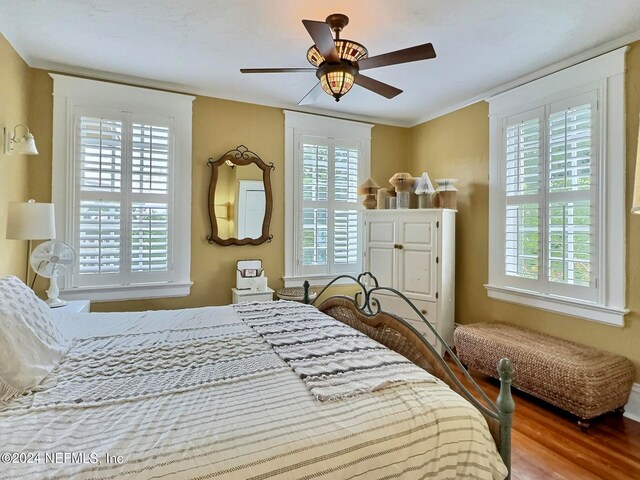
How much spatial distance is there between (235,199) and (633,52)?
3533mm

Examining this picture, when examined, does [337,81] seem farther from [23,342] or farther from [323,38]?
[23,342]

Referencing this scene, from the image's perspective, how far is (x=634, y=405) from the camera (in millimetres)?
2465

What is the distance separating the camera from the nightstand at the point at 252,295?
11.4 feet

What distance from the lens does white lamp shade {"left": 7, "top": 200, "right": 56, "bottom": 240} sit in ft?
7.96

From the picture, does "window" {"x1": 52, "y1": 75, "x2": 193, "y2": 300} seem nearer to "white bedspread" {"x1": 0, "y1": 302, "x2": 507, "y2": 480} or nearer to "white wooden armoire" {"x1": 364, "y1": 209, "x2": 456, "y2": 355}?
"white bedspread" {"x1": 0, "y1": 302, "x2": 507, "y2": 480}

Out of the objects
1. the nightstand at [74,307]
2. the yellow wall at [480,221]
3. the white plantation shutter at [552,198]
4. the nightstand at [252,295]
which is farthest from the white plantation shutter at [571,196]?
the nightstand at [74,307]

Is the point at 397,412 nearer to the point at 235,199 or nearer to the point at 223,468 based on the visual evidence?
the point at 223,468

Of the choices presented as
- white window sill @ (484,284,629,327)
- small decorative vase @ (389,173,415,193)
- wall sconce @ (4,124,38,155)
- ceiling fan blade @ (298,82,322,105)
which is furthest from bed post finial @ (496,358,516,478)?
wall sconce @ (4,124,38,155)

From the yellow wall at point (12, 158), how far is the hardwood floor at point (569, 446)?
3.73 metres

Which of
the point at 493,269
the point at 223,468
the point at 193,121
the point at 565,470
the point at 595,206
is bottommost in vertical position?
the point at 565,470

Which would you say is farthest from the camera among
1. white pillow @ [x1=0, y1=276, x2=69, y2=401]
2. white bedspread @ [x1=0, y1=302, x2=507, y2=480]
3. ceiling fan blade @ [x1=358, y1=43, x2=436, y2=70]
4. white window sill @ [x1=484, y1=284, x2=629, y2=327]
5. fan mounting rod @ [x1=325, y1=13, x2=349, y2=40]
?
white window sill @ [x1=484, y1=284, x2=629, y2=327]

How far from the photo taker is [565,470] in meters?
1.92

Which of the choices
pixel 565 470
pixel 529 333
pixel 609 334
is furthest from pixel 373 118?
pixel 565 470

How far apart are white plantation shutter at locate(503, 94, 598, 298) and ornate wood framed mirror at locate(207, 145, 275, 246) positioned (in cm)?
247
